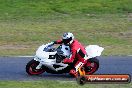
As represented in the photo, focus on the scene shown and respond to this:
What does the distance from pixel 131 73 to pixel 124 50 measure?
412cm

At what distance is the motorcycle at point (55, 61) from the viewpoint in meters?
17.4

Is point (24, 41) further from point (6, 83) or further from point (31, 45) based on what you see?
point (6, 83)

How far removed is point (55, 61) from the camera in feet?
57.3

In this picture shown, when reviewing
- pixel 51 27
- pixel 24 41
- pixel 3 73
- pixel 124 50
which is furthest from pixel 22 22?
pixel 3 73

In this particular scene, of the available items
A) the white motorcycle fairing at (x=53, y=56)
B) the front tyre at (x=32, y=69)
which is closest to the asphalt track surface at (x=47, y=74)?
the front tyre at (x=32, y=69)

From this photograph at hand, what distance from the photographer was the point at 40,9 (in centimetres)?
3095

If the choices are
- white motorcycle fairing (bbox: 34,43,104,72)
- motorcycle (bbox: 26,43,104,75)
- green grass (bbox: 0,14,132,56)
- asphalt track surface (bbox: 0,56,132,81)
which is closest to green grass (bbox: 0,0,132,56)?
green grass (bbox: 0,14,132,56)

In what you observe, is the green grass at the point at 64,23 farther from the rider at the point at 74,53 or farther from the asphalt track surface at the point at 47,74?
the rider at the point at 74,53

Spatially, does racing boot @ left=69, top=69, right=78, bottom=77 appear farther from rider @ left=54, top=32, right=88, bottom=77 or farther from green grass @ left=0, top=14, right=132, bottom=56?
green grass @ left=0, top=14, right=132, bottom=56

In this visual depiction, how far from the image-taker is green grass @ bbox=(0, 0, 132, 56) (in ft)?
78.4

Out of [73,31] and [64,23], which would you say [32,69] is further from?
[64,23]

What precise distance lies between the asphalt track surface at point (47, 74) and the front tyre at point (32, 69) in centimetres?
14

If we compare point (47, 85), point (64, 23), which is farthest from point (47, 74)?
point (64, 23)

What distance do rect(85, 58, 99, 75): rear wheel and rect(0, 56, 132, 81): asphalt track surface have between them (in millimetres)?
550
